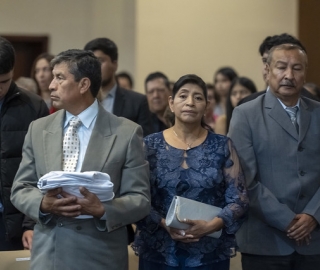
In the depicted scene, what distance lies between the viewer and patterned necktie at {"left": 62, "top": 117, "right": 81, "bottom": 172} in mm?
3080

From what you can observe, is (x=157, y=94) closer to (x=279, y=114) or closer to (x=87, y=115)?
(x=279, y=114)

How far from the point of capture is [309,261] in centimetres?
353

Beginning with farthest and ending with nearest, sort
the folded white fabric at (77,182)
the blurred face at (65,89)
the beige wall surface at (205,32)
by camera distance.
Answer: the beige wall surface at (205,32) < the blurred face at (65,89) < the folded white fabric at (77,182)

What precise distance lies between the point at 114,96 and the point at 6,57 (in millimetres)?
1408

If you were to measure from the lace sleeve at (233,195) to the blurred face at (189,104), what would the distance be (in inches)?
8.0

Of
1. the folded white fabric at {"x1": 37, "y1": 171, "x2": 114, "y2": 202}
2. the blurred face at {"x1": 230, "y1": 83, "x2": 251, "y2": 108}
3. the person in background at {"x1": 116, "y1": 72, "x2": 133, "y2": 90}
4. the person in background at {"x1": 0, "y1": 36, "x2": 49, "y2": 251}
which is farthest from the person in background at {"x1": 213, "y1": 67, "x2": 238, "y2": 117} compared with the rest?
the folded white fabric at {"x1": 37, "y1": 171, "x2": 114, "y2": 202}

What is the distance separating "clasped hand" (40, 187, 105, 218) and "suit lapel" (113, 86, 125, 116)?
1.85 m

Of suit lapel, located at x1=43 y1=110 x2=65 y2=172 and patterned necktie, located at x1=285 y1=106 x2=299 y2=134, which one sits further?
patterned necktie, located at x1=285 y1=106 x2=299 y2=134

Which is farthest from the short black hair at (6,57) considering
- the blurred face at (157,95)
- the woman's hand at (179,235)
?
the blurred face at (157,95)

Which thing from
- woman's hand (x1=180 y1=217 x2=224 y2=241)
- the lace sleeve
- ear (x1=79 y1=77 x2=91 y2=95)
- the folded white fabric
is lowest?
woman's hand (x1=180 y1=217 x2=224 y2=241)

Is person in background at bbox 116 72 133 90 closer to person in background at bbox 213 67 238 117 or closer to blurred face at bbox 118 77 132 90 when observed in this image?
blurred face at bbox 118 77 132 90

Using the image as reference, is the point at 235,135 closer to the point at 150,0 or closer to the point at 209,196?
the point at 209,196

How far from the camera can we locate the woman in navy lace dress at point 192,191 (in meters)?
3.35

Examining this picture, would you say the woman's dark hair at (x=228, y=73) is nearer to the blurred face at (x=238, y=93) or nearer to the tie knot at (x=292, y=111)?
the blurred face at (x=238, y=93)
